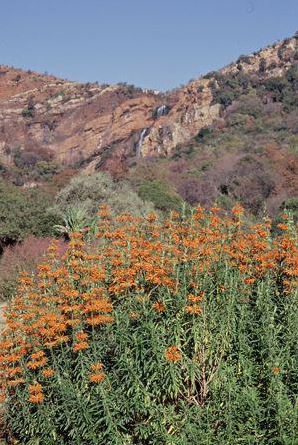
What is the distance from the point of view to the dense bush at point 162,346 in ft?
15.8

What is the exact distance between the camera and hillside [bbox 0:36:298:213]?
35719 millimetres

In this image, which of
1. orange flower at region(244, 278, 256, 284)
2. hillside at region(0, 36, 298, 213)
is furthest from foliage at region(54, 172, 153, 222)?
orange flower at region(244, 278, 256, 284)

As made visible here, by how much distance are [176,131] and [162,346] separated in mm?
52346

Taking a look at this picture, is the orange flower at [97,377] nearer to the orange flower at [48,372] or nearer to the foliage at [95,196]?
the orange flower at [48,372]

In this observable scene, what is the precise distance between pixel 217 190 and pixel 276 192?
4869mm

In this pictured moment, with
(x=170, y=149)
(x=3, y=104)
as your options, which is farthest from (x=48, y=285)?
(x=3, y=104)

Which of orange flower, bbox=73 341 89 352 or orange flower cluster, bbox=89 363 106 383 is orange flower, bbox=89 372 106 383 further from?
orange flower, bbox=73 341 89 352

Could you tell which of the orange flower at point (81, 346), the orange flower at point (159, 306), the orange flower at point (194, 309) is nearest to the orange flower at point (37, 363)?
the orange flower at point (81, 346)

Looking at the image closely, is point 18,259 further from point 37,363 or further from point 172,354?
point 172,354

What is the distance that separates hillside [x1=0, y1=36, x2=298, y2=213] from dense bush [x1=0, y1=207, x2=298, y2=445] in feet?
76.4

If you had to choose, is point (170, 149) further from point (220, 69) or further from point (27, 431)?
point (27, 431)

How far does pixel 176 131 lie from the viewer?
56.2 m

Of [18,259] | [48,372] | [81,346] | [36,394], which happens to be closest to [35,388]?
[36,394]

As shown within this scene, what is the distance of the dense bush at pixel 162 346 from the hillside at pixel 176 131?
23.3 metres
